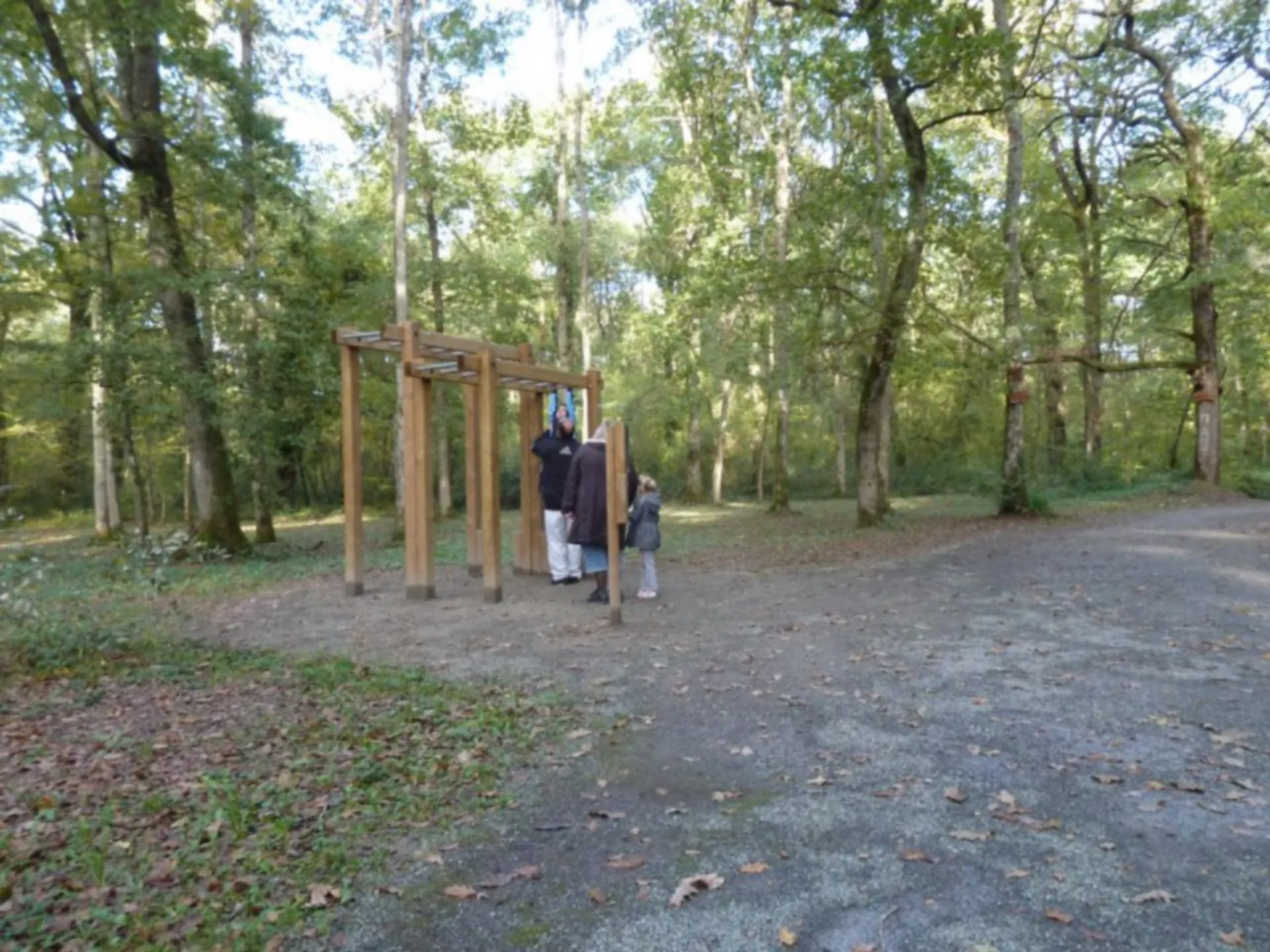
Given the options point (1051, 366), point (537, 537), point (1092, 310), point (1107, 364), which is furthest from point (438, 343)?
point (1051, 366)

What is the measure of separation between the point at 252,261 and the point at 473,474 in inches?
318

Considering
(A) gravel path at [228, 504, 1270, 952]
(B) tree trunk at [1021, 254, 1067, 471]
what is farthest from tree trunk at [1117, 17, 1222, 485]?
(A) gravel path at [228, 504, 1270, 952]

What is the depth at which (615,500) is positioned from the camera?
764 cm

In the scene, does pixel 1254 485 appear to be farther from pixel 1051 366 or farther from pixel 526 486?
pixel 526 486

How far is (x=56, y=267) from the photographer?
52.5 ft

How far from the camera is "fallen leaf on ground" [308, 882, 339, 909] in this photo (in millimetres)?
2957

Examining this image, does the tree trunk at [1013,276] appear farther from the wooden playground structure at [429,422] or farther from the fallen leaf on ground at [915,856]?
the fallen leaf on ground at [915,856]

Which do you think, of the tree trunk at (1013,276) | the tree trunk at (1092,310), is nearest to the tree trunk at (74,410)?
the tree trunk at (1013,276)

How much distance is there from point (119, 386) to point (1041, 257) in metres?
21.5

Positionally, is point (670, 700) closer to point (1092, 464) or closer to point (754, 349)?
point (754, 349)

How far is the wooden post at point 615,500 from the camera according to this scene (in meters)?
7.46

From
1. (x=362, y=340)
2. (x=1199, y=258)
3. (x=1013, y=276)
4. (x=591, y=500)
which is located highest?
(x=1199, y=258)

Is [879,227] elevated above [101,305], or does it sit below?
above

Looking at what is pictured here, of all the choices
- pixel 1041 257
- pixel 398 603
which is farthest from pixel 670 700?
pixel 1041 257
